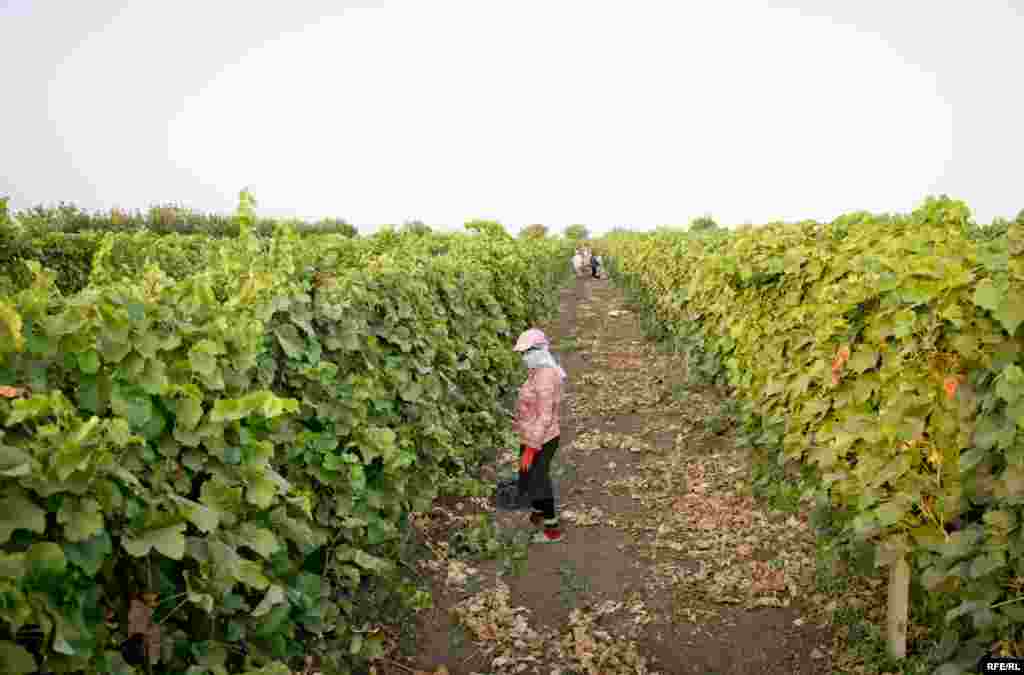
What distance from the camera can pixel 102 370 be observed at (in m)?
2.65

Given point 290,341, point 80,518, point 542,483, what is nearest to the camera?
point 80,518

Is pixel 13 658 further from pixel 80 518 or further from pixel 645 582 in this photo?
pixel 645 582

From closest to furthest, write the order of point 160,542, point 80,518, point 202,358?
point 80,518 → point 160,542 → point 202,358

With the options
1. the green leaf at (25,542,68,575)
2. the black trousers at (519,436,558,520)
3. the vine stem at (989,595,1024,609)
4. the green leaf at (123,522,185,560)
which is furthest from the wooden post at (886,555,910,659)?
the green leaf at (25,542,68,575)

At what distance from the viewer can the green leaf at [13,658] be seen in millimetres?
1896

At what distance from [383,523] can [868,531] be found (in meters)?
3.07

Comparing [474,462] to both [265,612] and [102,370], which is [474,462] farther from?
[102,370]

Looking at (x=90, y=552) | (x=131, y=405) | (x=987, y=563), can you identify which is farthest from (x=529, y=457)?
(x=90, y=552)

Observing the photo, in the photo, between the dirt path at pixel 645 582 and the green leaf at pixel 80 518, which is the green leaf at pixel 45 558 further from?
the dirt path at pixel 645 582

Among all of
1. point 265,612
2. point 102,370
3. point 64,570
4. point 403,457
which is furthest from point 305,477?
point 64,570

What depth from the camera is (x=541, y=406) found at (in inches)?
271

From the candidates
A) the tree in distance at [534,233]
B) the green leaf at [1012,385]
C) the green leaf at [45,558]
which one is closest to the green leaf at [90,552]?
the green leaf at [45,558]

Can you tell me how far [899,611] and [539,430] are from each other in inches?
132

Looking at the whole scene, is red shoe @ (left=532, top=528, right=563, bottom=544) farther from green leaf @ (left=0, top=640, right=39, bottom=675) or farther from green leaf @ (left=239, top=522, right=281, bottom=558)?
green leaf @ (left=0, top=640, right=39, bottom=675)
